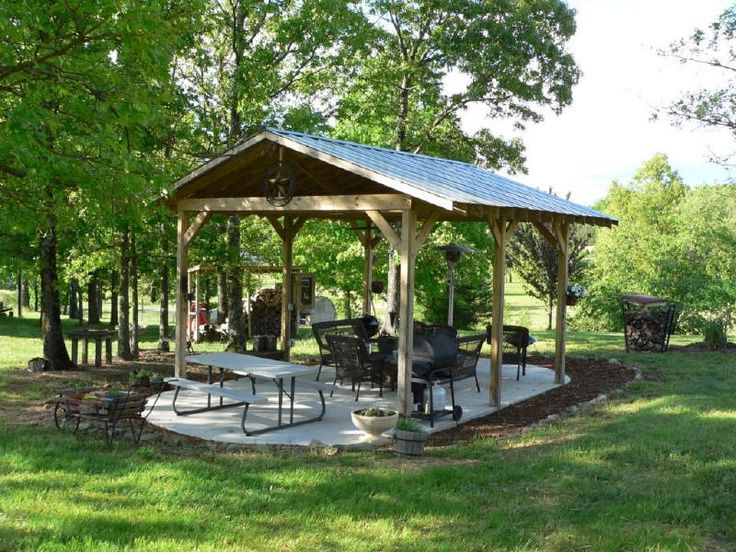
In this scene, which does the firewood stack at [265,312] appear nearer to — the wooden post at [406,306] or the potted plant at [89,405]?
the wooden post at [406,306]

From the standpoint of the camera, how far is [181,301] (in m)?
9.23

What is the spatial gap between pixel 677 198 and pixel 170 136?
3078cm

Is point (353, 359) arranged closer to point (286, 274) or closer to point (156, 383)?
point (156, 383)

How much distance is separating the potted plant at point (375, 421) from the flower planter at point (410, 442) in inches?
16.1

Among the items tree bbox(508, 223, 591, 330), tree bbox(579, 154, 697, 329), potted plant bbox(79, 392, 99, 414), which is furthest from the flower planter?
tree bbox(508, 223, 591, 330)

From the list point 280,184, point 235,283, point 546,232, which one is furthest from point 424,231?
point 235,283

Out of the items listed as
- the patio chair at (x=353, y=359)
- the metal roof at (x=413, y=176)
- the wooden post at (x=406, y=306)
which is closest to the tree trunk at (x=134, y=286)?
the metal roof at (x=413, y=176)

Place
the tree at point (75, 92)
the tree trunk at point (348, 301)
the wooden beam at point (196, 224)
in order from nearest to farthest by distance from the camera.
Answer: the tree at point (75, 92) < the wooden beam at point (196, 224) < the tree trunk at point (348, 301)

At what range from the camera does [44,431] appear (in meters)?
6.71

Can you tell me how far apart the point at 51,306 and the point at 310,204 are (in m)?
5.06

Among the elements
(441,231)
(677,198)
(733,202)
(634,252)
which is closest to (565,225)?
(441,231)

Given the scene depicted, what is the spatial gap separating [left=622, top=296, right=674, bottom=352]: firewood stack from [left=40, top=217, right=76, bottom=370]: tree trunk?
10.4m

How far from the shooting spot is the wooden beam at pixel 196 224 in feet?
29.9

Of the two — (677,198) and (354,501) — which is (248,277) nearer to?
(354,501)
